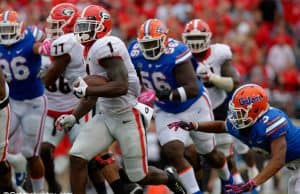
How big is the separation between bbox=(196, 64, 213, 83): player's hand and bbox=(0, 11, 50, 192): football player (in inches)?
61.3

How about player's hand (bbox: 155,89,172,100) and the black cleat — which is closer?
the black cleat

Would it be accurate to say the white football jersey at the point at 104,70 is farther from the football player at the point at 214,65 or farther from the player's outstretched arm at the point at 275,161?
the football player at the point at 214,65

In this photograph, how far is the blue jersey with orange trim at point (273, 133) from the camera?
7.13 meters

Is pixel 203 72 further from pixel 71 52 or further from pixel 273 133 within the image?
pixel 273 133

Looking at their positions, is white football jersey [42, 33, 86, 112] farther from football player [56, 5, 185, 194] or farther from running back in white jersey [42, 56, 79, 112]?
football player [56, 5, 185, 194]

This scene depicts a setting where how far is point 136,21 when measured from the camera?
13695 mm

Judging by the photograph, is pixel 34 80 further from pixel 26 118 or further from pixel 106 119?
pixel 106 119

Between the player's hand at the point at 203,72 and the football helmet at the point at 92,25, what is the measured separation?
179 cm

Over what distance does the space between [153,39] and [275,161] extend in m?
1.91


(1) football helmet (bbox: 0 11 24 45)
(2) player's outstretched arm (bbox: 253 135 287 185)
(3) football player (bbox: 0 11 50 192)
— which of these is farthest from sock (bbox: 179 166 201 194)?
(1) football helmet (bbox: 0 11 24 45)

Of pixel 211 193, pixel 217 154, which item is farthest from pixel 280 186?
pixel 217 154

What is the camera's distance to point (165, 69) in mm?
8430

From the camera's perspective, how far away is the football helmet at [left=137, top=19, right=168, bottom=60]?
27.3 ft

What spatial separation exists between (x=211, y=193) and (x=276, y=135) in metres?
2.98
